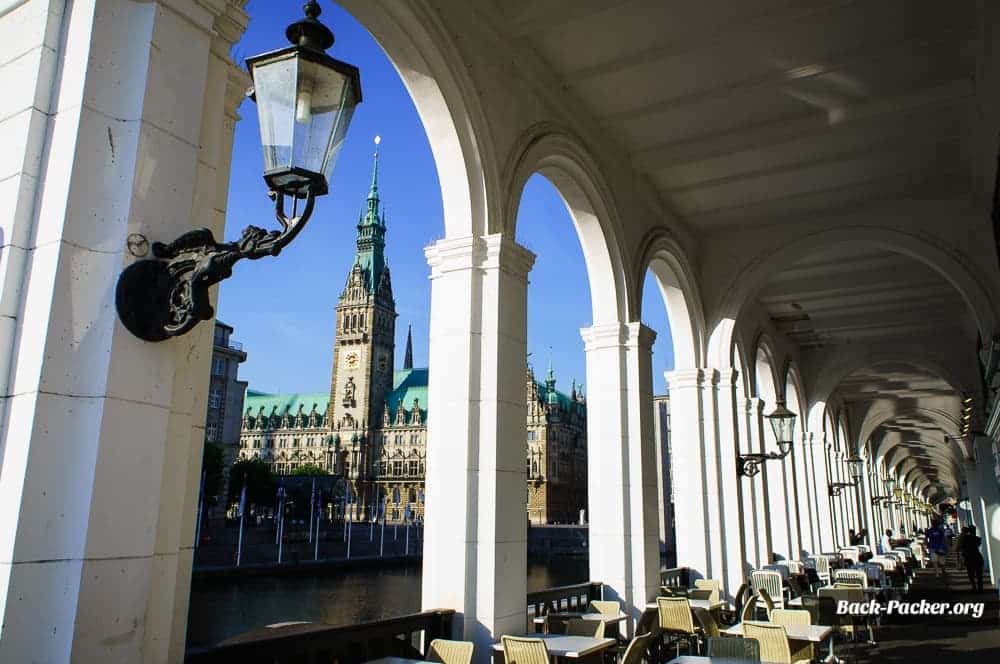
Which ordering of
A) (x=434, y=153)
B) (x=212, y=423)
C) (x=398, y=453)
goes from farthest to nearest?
(x=398, y=453)
(x=212, y=423)
(x=434, y=153)

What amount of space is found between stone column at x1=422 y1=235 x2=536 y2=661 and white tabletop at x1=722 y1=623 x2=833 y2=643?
2.02 metres

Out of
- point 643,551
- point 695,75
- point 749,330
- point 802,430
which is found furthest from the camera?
point 802,430

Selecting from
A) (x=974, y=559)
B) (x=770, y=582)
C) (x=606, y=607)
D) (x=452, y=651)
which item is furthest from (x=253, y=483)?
(x=452, y=651)

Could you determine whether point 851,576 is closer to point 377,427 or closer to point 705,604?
point 705,604

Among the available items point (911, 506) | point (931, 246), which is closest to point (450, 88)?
point (931, 246)

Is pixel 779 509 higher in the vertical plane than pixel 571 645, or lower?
higher

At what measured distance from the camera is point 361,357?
9581 centimetres

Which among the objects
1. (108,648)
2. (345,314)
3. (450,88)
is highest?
(345,314)

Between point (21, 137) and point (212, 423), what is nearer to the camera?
point (21, 137)

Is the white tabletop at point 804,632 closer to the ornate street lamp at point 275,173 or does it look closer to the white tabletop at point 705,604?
the white tabletop at point 705,604

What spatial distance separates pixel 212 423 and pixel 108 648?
65131mm

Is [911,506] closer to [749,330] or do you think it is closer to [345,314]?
[749,330]

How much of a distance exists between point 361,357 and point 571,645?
92.5 m

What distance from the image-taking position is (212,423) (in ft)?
207
